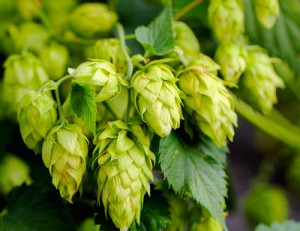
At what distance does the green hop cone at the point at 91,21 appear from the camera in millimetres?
1329

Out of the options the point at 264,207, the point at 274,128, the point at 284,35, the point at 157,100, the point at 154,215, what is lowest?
the point at 264,207

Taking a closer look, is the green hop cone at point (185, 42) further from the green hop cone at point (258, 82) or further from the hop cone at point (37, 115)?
the hop cone at point (37, 115)

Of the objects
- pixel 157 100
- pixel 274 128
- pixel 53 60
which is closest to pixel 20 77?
pixel 53 60

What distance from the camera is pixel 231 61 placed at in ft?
3.76

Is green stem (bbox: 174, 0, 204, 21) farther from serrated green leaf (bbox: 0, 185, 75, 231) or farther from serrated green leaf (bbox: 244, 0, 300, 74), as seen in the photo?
serrated green leaf (bbox: 0, 185, 75, 231)

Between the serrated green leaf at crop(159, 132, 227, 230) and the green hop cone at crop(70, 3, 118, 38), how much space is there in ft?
1.23

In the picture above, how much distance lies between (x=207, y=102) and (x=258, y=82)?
21cm

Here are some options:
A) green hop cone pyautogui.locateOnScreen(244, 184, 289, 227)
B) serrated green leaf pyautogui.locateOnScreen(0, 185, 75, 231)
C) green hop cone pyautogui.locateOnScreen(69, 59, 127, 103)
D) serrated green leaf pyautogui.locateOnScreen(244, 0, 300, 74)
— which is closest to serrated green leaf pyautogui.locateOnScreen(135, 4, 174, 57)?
green hop cone pyautogui.locateOnScreen(69, 59, 127, 103)

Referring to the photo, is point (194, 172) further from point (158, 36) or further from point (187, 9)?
point (187, 9)

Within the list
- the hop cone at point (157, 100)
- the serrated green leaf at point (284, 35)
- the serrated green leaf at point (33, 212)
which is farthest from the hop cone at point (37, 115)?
the serrated green leaf at point (284, 35)

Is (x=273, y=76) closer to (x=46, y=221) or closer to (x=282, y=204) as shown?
(x=46, y=221)

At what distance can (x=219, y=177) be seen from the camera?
1.08 meters

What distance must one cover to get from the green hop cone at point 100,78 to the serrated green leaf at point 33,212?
360mm

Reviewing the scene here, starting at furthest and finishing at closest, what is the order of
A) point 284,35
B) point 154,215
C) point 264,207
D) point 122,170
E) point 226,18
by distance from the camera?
point 264,207
point 284,35
point 226,18
point 154,215
point 122,170
